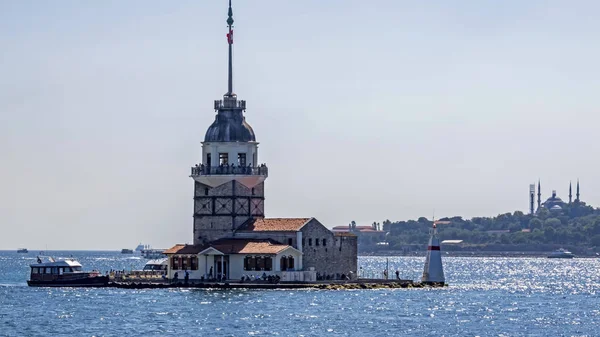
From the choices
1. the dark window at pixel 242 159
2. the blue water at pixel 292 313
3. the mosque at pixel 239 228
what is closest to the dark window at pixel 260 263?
the mosque at pixel 239 228

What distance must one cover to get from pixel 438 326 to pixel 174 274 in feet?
116

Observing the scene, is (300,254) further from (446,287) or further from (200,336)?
(200,336)

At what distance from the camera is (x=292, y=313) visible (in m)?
86.2

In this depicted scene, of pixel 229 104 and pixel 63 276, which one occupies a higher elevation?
pixel 229 104

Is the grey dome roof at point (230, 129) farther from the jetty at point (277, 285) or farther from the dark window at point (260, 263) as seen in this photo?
the jetty at point (277, 285)

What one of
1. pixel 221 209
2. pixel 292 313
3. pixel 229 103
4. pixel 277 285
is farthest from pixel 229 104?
pixel 292 313

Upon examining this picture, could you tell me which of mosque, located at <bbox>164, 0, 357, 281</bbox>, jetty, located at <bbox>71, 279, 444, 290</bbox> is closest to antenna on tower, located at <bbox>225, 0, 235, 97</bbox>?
mosque, located at <bbox>164, 0, 357, 281</bbox>

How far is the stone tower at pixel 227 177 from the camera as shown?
11244cm

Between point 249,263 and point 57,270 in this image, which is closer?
point 249,263

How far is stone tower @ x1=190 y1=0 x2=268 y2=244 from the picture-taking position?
112438 millimetres

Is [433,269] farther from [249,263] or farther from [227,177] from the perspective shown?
[227,177]

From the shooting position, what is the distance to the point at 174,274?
11112cm

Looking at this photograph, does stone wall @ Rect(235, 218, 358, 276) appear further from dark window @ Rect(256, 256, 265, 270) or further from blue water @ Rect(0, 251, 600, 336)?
blue water @ Rect(0, 251, 600, 336)

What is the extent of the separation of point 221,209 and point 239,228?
2055 mm
